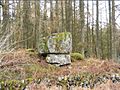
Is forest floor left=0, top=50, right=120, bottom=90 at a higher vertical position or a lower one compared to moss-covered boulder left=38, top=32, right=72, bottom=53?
lower

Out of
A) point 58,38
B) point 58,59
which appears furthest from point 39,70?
point 58,38

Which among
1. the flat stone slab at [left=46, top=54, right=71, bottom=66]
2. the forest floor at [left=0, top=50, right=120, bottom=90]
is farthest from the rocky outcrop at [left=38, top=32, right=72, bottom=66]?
the forest floor at [left=0, top=50, right=120, bottom=90]

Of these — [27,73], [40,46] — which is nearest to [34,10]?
[40,46]

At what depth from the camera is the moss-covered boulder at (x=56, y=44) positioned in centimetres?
1170

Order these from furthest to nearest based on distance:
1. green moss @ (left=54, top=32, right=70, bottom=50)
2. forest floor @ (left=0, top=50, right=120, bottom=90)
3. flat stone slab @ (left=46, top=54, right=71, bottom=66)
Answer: green moss @ (left=54, top=32, right=70, bottom=50) < flat stone slab @ (left=46, top=54, right=71, bottom=66) < forest floor @ (left=0, top=50, right=120, bottom=90)

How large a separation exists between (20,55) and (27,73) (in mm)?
1542

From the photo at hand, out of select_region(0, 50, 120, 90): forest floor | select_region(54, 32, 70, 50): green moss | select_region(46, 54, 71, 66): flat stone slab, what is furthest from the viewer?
select_region(54, 32, 70, 50): green moss

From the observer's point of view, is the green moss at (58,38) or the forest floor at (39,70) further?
the green moss at (58,38)

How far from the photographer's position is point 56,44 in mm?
11719

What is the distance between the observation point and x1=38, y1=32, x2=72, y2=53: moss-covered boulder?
11695mm

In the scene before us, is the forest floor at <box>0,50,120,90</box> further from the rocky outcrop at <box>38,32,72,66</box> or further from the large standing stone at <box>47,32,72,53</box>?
the large standing stone at <box>47,32,72,53</box>

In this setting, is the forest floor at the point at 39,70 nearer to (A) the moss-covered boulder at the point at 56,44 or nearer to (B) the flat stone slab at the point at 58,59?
(B) the flat stone slab at the point at 58,59

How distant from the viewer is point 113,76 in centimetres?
891

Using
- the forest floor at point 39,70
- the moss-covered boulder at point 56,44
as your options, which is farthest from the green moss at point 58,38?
the forest floor at point 39,70
